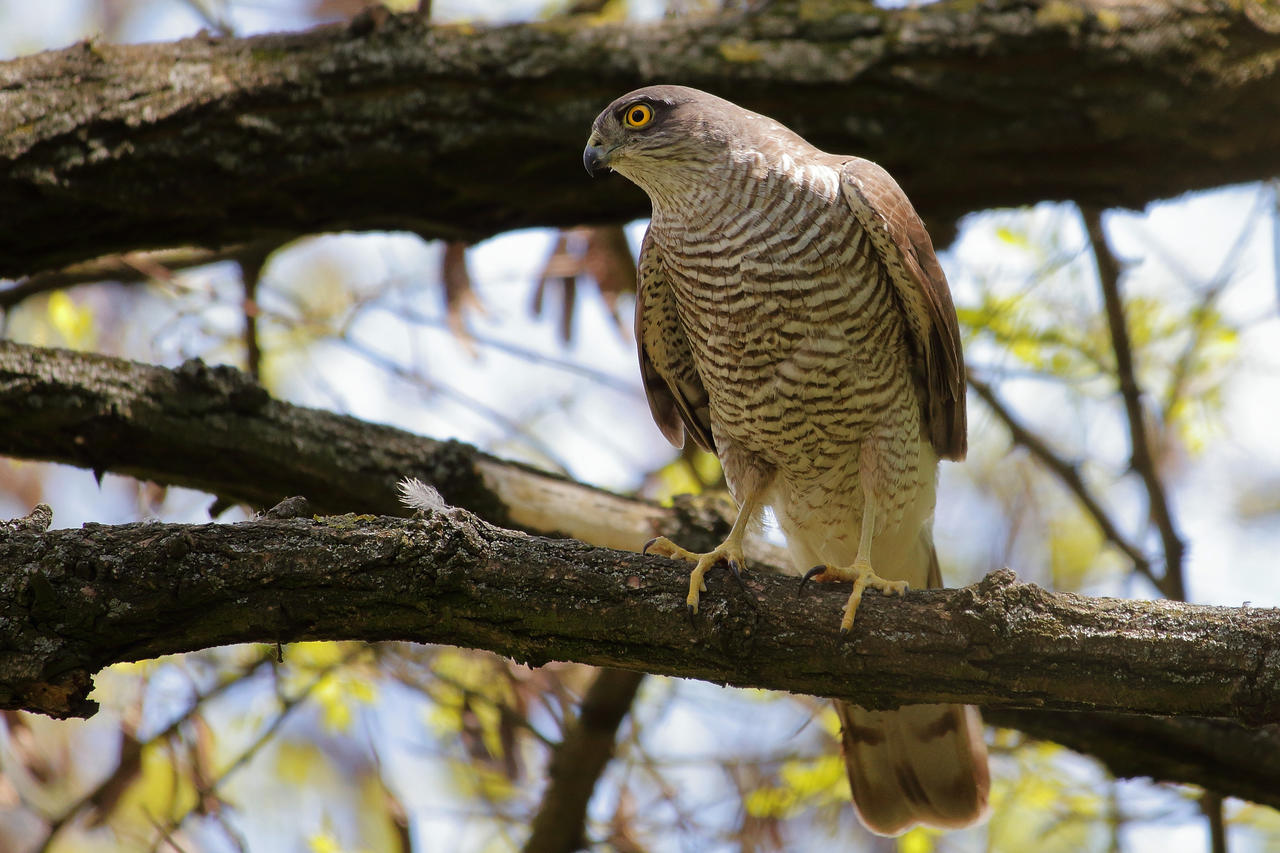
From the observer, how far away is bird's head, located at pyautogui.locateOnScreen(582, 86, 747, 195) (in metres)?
3.65

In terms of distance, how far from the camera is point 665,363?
13.7 feet

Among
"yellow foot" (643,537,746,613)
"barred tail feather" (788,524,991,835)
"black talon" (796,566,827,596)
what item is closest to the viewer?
"yellow foot" (643,537,746,613)

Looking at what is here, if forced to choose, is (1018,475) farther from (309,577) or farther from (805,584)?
(309,577)

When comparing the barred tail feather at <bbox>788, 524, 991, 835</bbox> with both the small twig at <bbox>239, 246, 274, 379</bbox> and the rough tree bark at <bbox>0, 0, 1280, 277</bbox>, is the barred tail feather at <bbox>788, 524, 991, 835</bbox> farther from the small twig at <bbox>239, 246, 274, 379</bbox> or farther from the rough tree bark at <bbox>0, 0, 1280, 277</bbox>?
the small twig at <bbox>239, 246, 274, 379</bbox>

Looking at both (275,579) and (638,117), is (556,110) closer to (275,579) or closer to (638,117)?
(638,117)

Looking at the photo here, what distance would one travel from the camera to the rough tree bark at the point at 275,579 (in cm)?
247

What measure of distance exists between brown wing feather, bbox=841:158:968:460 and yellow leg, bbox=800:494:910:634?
490 mm

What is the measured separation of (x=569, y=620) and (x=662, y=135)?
1768 millimetres

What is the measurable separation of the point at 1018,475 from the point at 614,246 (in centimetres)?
279

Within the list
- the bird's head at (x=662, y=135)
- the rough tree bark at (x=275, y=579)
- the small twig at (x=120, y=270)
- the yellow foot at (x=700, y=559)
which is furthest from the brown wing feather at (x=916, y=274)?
the small twig at (x=120, y=270)

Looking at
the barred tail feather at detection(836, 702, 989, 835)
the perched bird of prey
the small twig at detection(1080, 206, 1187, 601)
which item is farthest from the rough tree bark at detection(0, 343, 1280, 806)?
the small twig at detection(1080, 206, 1187, 601)

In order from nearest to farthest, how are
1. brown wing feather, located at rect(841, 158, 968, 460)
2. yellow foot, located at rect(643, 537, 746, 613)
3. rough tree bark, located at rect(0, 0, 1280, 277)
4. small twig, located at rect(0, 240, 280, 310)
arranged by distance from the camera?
1. yellow foot, located at rect(643, 537, 746, 613)
2. brown wing feather, located at rect(841, 158, 968, 460)
3. rough tree bark, located at rect(0, 0, 1280, 277)
4. small twig, located at rect(0, 240, 280, 310)

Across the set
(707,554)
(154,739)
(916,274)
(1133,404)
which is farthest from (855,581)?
(154,739)

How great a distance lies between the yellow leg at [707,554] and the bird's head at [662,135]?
1162mm
